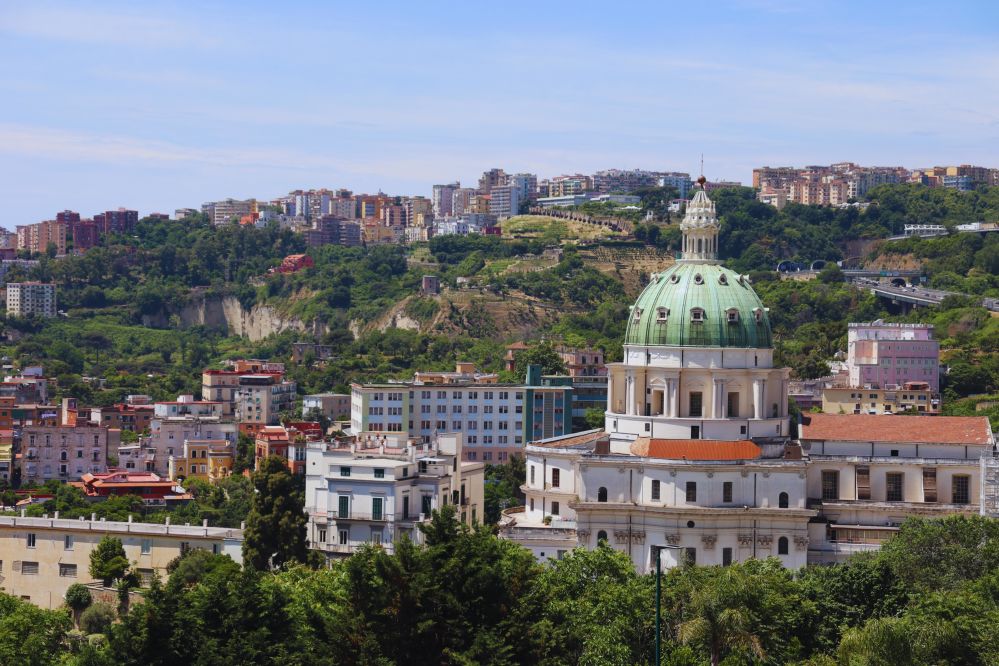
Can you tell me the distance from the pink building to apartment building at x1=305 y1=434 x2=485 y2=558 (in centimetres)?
5601

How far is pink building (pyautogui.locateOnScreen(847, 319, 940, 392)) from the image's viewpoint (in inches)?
5285

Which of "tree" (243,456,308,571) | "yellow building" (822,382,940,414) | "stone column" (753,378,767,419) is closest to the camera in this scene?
"stone column" (753,378,767,419)

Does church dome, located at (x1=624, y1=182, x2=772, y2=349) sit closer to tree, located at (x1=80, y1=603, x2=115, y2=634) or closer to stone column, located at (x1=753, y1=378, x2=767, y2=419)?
stone column, located at (x1=753, y1=378, x2=767, y2=419)

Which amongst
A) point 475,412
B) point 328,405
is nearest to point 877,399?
point 475,412

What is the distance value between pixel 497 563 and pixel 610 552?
1250 cm

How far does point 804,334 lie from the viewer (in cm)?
15775

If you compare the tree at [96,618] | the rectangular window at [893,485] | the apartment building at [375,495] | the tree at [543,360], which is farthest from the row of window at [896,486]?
the tree at [543,360]

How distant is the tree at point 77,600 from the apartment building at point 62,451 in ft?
155

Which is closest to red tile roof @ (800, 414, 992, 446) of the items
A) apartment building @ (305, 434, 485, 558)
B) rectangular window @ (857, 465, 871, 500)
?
rectangular window @ (857, 465, 871, 500)

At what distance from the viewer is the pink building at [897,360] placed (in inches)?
5285

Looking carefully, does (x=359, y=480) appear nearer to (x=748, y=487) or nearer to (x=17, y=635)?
(x=748, y=487)

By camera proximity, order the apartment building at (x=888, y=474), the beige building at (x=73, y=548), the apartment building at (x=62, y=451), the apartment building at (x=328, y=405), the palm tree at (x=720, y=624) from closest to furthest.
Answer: the palm tree at (x=720, y=624)
the apartment building at (x=888, y=474)
the beige building at (x=73, y=548)
the apartment building at (x=62, y=451)
the apartment building at (x=328, y=405)

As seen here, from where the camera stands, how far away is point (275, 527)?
79125mm

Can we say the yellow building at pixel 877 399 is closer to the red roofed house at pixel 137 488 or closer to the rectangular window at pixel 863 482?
the red roofed house at pixel 137 488
